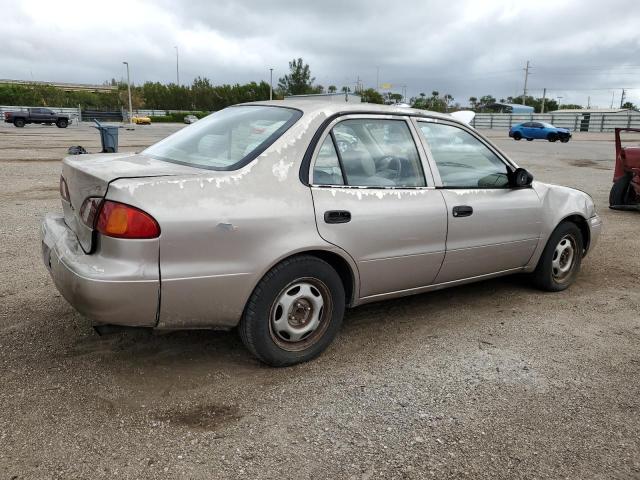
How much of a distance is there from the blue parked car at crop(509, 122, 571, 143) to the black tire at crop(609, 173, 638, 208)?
90.9 ft

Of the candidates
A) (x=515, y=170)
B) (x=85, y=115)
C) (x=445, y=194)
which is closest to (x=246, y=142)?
(x=445, y=194)

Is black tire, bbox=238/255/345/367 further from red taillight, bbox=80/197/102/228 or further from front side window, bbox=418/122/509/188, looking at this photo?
front side window, bbox=418/122/509/188

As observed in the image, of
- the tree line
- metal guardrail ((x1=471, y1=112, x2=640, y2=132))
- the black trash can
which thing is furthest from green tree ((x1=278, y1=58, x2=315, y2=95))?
the black trash can

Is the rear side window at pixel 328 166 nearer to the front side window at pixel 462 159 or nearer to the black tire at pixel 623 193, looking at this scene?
the front side window at pixel 462 159

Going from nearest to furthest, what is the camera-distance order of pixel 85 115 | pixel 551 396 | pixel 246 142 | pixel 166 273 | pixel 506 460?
pixel 506 460, pixel 166 273, pixel 551 396, pixel 246 142, pixel 85 115

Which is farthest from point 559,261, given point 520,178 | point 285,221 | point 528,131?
point 528,131

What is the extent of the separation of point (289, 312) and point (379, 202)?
2.95 feet

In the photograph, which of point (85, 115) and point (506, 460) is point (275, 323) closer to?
point (506, 460)

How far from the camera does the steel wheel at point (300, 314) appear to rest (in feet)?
10.4

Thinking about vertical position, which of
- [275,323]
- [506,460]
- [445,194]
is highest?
[445,194]

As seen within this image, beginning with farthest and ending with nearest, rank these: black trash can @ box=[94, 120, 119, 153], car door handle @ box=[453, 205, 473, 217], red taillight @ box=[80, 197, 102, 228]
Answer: black trash can @ box=[94, 120, 119, 153] → car door handle @ box=[453, 205, 473, 217] → red taillight @ box=[80, 197, 102, 228]

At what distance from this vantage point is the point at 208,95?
312 ft

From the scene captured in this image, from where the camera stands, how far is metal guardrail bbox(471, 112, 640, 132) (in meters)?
50.2

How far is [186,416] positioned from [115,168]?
1404 millimetres
